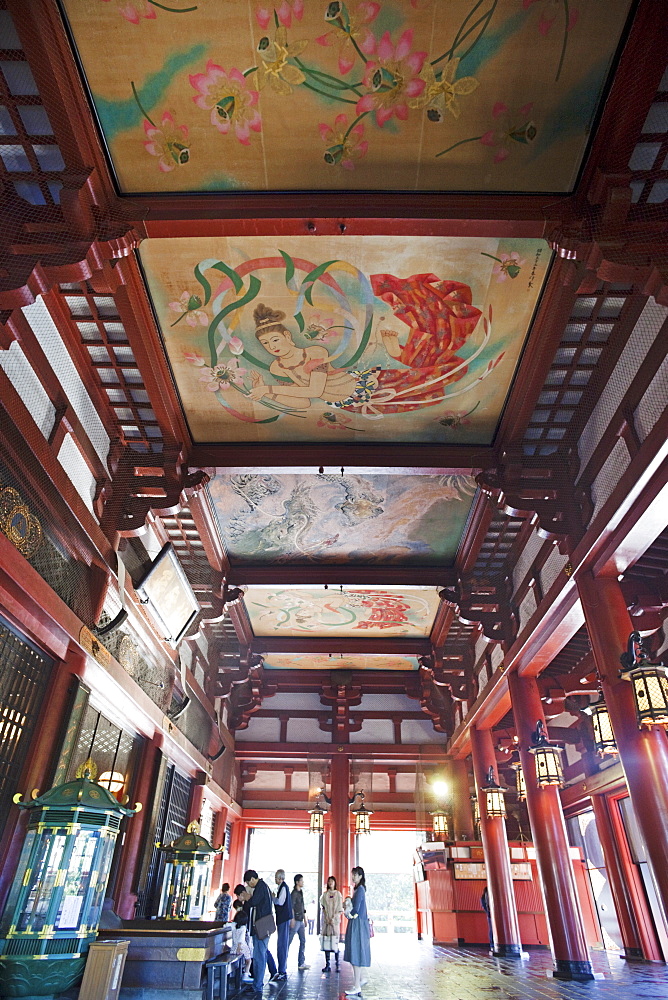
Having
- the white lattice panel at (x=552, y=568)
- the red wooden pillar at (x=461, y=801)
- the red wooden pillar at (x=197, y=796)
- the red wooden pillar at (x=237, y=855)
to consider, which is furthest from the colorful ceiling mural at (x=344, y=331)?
the red wooden pillar at (x=237, y=855)

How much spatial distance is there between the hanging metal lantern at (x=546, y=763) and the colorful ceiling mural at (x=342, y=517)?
2.92 metres

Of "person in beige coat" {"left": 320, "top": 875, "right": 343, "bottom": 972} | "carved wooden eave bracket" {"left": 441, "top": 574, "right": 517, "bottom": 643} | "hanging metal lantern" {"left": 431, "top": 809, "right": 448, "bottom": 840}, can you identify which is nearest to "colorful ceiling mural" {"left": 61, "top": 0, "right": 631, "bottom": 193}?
"carved wooden eave bracket" {"left": 441, "top": 574, "right": 517, "bottom": 643}

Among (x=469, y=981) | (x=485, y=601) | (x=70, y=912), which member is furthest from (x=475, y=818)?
(x=70, y=912)

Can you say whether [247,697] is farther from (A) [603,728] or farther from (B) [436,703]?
(A) [603,728]

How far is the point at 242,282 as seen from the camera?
5105 millimetres

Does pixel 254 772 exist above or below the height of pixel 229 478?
below

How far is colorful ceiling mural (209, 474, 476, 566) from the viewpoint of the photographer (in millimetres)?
7609

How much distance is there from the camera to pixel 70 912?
4.29 metres

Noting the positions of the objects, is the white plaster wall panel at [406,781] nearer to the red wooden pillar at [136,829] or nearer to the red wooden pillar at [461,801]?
the red wooden pillar at [461,801]

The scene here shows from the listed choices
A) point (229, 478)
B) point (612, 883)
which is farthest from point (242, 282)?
point (612, 883)

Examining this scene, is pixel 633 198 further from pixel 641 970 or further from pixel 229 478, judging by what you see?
pixel 641 970

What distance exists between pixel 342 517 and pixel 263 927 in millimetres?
4664

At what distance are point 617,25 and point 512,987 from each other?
25.4ft

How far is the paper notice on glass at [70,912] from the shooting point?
421 centimetres
